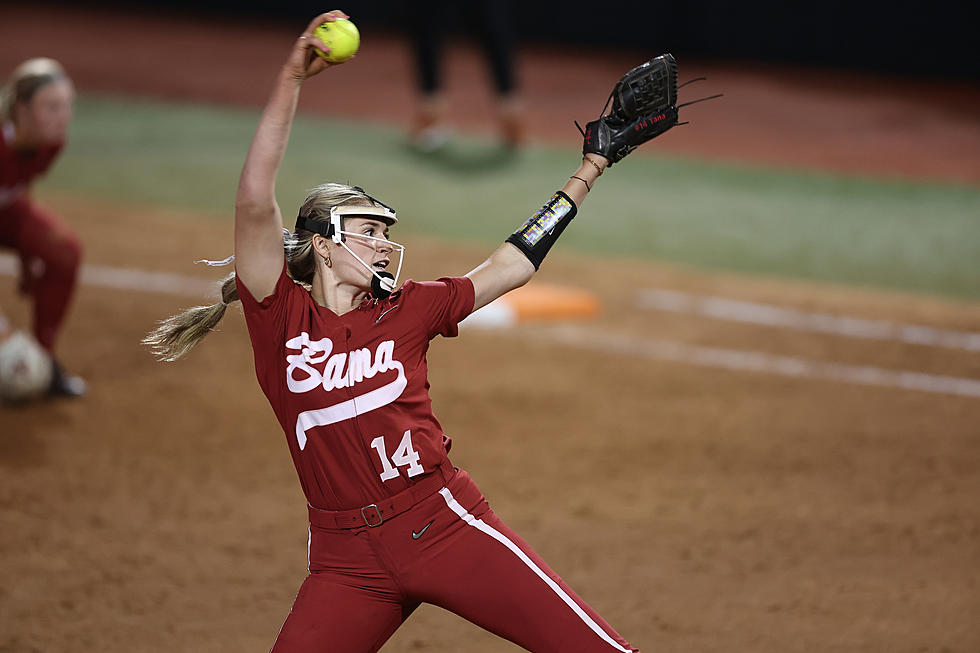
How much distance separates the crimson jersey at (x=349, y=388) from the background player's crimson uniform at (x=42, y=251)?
12.9 feet

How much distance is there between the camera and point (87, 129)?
45.1 feet

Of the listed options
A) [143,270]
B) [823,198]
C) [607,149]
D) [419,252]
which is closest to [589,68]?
[823,198]

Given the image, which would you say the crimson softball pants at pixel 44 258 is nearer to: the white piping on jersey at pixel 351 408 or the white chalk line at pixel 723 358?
the white chalk line at pixel 723 358

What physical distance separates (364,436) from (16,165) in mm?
4304

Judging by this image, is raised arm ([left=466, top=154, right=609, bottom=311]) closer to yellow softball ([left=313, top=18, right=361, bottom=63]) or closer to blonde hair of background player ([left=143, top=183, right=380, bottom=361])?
blonde hair of background player ([left=143, top=183, right=380, bottom=361])

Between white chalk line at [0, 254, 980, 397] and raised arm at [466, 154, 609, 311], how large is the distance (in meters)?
4.03

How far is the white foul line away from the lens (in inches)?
291

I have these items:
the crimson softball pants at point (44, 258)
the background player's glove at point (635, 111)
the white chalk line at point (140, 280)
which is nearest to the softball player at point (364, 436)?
the background player's glove at point (635, 111)

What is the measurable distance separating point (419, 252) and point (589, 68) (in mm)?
8041

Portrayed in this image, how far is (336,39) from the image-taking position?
3391 millimetres

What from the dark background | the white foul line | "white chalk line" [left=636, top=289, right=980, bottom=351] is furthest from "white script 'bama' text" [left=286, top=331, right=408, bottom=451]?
the dark background

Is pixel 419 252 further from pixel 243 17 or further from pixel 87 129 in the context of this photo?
pixel 243 17

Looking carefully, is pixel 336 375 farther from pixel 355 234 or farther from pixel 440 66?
pixel 440 66

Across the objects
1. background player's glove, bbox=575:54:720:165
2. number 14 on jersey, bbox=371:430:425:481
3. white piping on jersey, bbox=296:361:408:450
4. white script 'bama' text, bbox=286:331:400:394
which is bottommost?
number 14 on jersey, bbox=371:430:425:481
